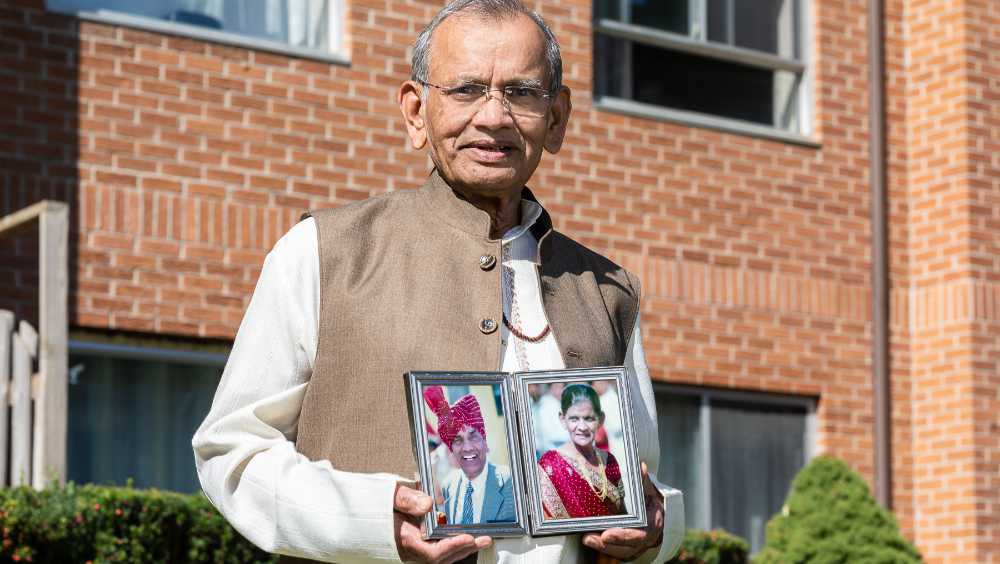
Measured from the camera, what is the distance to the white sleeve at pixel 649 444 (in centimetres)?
322

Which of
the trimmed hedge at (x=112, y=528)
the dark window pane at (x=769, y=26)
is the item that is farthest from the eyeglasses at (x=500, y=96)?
the dark window pane at (x=769, y=26)

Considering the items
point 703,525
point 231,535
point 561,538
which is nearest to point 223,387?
point 561,538

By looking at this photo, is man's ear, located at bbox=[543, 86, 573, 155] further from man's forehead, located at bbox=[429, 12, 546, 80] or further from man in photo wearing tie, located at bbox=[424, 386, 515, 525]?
man in photo wearing tie, located at bbox=[424, 386, 515, 525]

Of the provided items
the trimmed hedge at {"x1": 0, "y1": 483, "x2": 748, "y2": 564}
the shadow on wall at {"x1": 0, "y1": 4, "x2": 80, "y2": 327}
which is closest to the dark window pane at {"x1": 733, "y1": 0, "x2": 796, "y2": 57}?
the shadow on wall at {"x1": 0, "y1": 4, "x2": 80, "y2": 327}

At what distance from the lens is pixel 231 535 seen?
7469 mm

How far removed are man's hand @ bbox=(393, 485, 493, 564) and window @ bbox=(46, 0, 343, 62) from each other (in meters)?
6.27

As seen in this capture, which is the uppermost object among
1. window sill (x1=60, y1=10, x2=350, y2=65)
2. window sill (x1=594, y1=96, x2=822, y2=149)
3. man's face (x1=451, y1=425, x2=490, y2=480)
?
window sill (x1=60, y1=10, x2=350, y2=65)

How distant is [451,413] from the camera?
288cm

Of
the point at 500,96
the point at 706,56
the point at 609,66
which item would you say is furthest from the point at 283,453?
the point at 706,56

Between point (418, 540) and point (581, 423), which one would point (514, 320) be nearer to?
point (581, 423)

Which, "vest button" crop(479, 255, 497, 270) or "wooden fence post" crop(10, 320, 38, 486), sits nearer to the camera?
"vest button" crop(479, 255, 497, 270)

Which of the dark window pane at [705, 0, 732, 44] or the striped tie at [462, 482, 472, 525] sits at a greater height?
the dark window pane at [705, 0, 732, 44]

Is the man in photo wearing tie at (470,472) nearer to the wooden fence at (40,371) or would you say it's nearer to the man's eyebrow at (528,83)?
the man's eyebrow at (528,83)

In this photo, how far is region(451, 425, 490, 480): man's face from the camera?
2.88 metres
